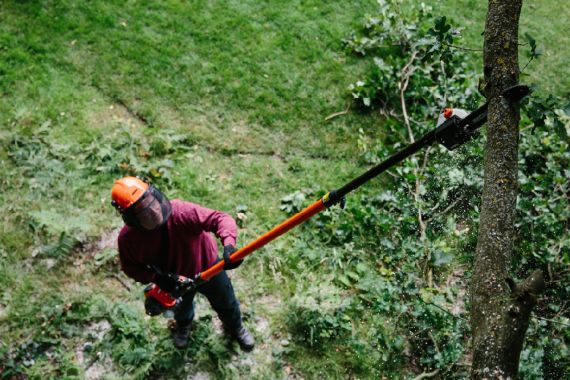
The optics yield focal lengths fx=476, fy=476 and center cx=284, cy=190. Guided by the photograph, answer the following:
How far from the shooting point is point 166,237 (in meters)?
3.43

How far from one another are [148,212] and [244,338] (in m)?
1.87

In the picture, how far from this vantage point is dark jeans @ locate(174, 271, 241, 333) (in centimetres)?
380

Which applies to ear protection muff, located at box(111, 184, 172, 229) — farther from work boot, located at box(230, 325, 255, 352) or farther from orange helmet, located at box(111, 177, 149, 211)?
work boot, located at box(230, 325, 255, 352)

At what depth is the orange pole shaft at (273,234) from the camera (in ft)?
8.70

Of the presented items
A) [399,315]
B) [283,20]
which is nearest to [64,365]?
[399,315]

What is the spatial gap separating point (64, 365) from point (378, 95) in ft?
15.7

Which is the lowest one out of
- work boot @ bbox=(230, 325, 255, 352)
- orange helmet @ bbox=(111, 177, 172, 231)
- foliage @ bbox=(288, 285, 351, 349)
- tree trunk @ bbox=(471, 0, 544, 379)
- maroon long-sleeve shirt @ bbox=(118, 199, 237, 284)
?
work boot @ bbox=(230, 325, 255, 352)

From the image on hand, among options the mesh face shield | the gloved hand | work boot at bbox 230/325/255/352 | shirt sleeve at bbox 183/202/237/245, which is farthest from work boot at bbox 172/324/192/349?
the mesh face shield

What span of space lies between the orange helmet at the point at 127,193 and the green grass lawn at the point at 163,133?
1874mm

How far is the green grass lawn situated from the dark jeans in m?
0.36

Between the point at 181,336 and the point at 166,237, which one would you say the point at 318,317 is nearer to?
the point at 181,336

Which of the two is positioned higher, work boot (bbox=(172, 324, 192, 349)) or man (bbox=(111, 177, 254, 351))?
man (bbox=(111, 177, 254, 351))

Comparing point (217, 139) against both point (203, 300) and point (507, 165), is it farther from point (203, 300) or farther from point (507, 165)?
point (507, 165)

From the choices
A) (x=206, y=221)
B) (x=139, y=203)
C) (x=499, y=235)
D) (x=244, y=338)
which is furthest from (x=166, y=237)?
(x=499, y=235)
